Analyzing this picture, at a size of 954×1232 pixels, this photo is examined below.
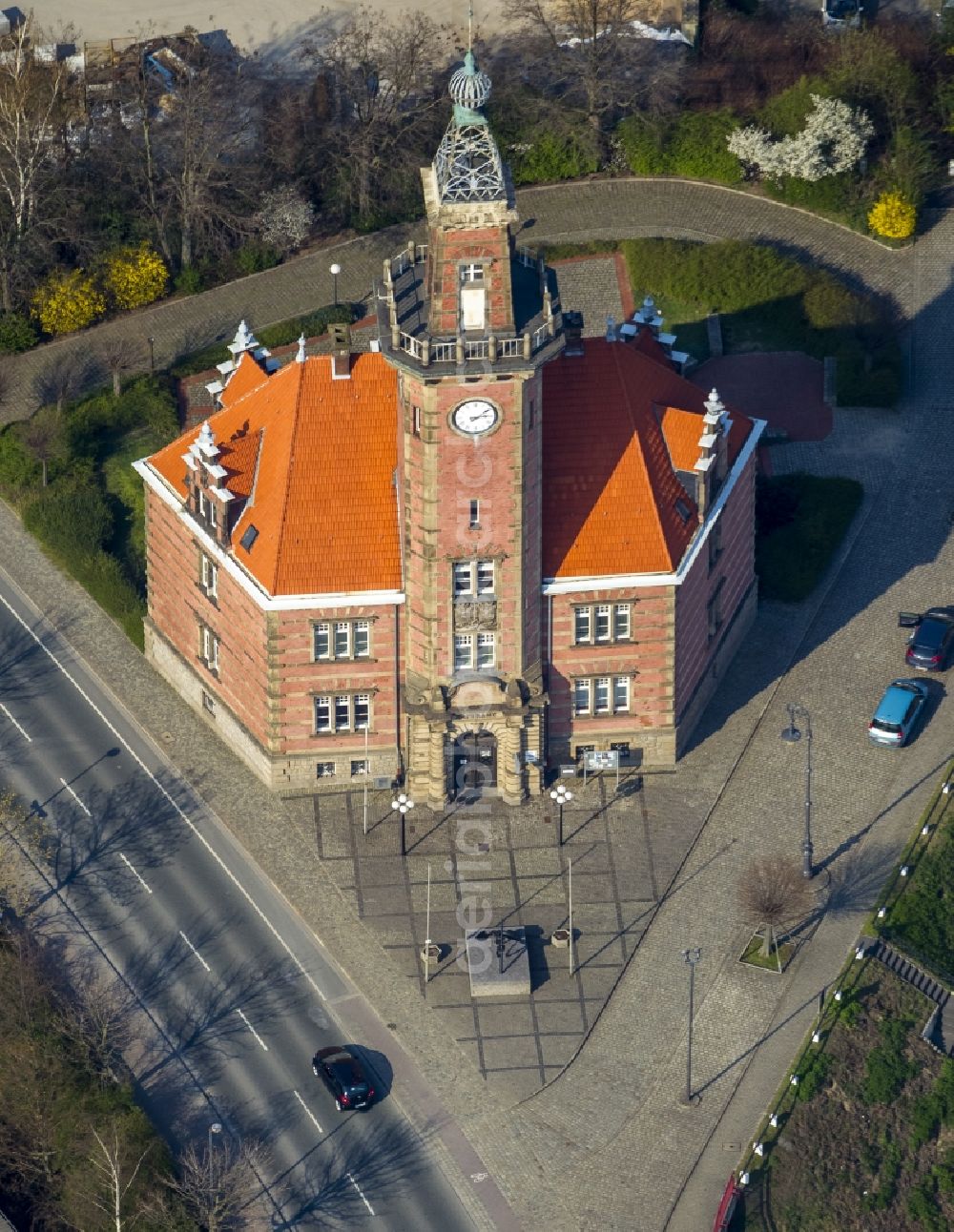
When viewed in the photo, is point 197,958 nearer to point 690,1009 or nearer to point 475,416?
point 690,1009

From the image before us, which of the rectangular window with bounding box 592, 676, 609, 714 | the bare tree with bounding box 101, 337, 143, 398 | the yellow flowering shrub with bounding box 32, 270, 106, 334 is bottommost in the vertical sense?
the rectangular window with bounding box 592, 676, 609, 714

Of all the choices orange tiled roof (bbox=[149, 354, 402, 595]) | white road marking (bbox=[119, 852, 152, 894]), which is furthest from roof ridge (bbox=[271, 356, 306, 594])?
white road marking (bbox=[119, 852, 152, 894])

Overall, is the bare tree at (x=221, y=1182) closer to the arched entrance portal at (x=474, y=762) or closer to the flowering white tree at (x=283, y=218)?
the arched entrance portal at (x=474, y=762)

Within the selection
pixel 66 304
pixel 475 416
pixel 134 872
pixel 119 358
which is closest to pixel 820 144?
pixel 119 358

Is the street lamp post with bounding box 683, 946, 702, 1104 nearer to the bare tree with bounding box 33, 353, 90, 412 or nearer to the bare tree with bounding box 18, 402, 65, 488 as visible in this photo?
the bare tree with bounding box 18, 402, 65, 488

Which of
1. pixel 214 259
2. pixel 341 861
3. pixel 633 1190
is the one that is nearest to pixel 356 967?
pixel 341 861

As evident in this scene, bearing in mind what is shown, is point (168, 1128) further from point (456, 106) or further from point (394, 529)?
point (456, 106)
